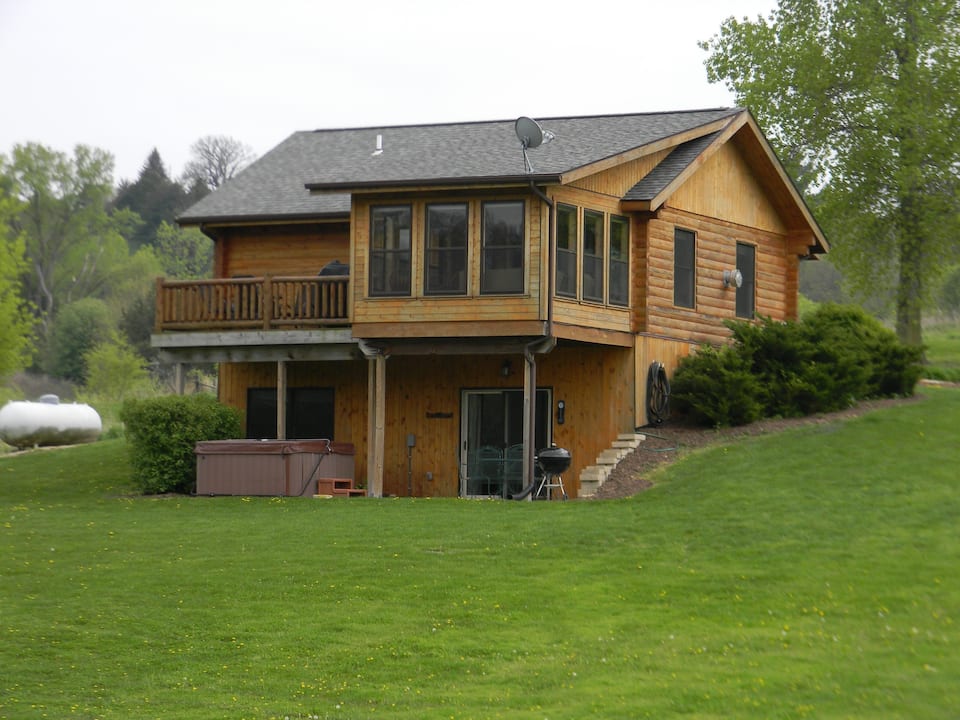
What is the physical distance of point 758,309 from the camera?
30.2m

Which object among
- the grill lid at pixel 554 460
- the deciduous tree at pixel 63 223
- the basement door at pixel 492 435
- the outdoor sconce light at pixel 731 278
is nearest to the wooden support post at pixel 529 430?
the grill lid at pixel 554 460

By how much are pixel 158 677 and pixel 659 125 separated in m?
18.5

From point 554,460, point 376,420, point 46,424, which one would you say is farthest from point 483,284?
point 46,424

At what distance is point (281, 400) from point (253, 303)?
2.03 meters

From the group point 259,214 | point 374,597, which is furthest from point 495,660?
point 259,214

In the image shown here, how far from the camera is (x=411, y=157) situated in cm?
2717

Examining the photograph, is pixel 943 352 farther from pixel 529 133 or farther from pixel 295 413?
pixel 295 413

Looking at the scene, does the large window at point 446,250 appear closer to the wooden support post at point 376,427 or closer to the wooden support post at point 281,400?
the wooden support post at point 376,427

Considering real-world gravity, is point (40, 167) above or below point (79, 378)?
above

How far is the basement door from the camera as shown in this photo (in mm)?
26656

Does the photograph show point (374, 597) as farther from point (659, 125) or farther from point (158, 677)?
point (659, 125)

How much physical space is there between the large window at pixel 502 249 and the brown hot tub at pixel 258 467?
4.44 meters

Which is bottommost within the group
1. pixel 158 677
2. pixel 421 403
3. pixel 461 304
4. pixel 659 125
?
pixel 158 677

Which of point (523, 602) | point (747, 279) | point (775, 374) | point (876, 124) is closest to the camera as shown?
point (523, 602)
